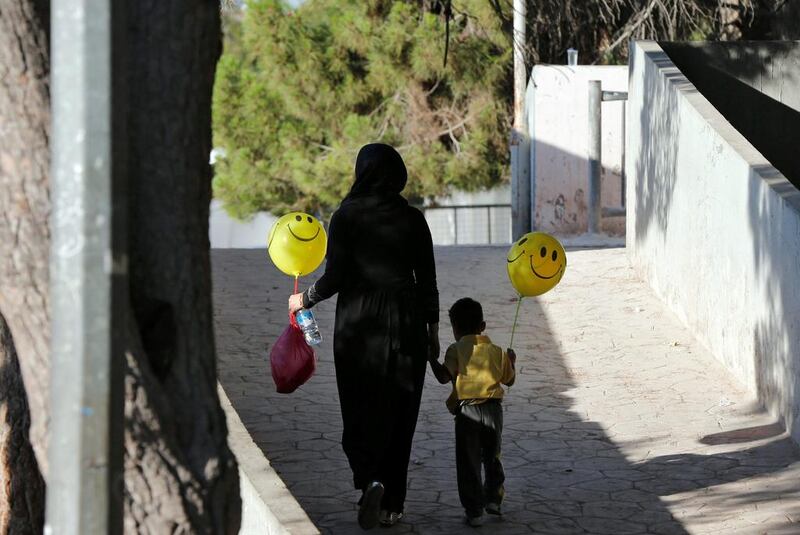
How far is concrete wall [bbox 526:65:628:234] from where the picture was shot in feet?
50.2

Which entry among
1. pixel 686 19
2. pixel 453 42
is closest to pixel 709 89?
pixel 686 19

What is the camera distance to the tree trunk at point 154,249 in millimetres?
3570

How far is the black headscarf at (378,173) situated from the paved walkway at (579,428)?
152cm

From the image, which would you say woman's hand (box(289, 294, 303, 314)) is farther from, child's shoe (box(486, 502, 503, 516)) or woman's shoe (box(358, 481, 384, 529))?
child's shoe (box(486, 502, 503, 516))

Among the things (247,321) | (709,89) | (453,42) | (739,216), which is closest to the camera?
(739,216)

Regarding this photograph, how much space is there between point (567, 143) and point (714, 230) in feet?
20.7

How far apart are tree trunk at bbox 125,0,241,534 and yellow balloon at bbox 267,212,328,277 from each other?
306 centimetres

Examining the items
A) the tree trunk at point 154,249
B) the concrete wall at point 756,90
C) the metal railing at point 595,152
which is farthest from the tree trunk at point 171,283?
the metal railing at point 595,152

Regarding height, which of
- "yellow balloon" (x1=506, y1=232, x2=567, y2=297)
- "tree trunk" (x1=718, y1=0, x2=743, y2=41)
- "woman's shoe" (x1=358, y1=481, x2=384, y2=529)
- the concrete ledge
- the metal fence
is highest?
"tree trunk" (x1=718, y1=0, x2=743, y2=41)

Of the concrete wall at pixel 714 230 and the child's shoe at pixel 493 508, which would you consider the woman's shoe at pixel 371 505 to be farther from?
the concrete wall at pixel 714 230

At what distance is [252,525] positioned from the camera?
18.1 feet

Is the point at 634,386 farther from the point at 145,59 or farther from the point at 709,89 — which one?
the point at 145,59

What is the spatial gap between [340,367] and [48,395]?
2.37m

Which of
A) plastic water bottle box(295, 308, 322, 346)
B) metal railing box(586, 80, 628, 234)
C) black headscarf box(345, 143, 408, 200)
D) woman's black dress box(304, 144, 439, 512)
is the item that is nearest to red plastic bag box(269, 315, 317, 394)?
plastic water bottle box(295, 308, 322, 346)
